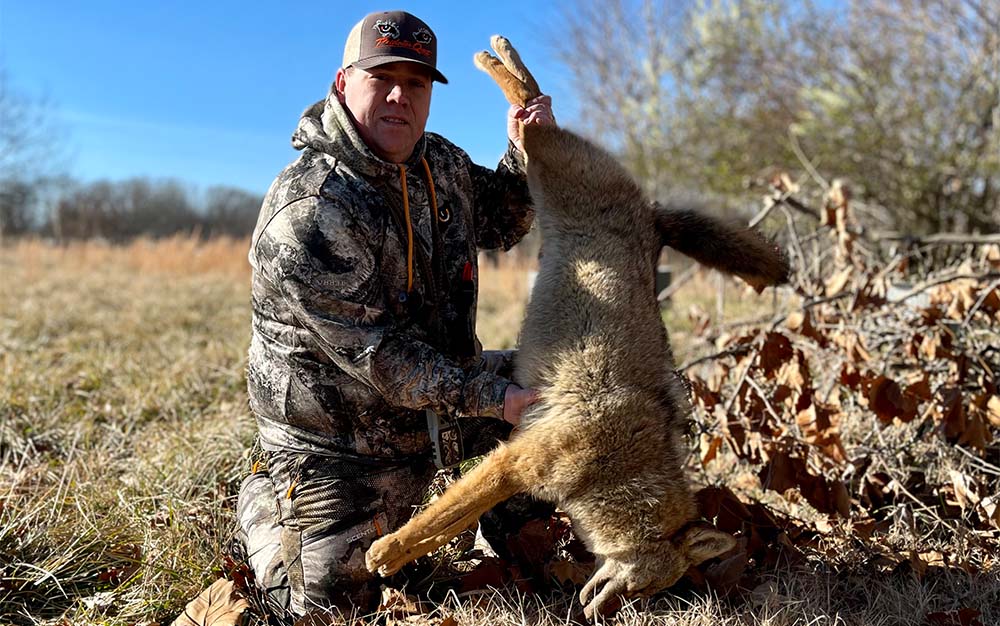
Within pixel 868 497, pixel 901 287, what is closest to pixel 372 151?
pixel 868 497

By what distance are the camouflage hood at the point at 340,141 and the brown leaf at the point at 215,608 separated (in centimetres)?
185

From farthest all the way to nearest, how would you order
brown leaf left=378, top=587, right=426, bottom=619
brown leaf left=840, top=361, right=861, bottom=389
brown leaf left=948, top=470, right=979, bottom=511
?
1. brown leaf left=840, top=361, right=861, bottom=389
2. brown leaf left=948, top=470, right=979, bottom=511
3. brown leaf left=378, top=587, right=426, bottom=619

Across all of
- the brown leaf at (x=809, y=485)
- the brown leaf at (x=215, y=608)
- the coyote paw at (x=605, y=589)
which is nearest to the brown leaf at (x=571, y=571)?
the coyote paw at (x=605, y=589)

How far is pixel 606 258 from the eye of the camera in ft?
9.87

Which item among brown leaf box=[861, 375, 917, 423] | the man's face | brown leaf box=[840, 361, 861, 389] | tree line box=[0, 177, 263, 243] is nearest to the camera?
the man's face

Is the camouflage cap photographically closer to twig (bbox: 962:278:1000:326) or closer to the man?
the man

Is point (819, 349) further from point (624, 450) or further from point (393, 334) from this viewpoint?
point (393, 334)

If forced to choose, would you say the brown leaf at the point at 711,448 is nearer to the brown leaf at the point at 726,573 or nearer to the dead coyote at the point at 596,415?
the brown leaf at the point at 726,573

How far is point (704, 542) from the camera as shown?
280cm

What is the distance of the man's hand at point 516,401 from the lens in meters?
2.89

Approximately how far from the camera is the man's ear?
3.34 metres

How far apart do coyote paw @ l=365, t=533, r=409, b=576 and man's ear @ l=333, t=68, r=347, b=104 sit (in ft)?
6.01

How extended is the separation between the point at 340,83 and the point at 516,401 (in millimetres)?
1627

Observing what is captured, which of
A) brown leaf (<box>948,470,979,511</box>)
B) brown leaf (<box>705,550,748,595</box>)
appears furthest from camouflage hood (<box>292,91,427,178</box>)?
brown leaf (<box>948,470,979,511</box>)
